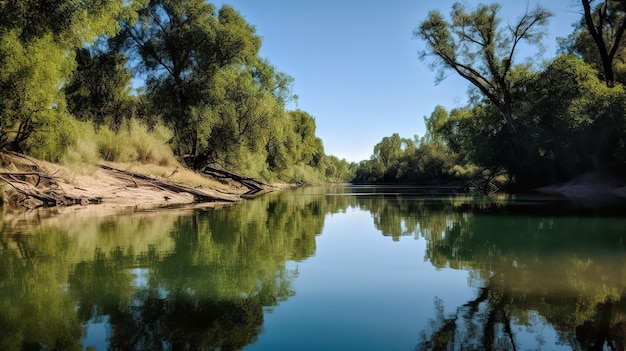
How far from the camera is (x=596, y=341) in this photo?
11.2 feet

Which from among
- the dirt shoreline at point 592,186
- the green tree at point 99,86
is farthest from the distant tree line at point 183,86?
the dirt shoreline at point 592,186

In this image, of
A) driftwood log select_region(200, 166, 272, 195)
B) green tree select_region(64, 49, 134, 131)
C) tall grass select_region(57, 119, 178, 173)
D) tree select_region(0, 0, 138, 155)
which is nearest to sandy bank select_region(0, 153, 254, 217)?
tall grass select_region(57, 119, 178, 173)

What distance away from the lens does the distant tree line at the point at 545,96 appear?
93.8 feet

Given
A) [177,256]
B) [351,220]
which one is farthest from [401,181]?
[177,256]

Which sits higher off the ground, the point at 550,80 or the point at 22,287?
the point at 550,80

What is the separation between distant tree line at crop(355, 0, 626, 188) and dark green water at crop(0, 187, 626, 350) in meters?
23.6

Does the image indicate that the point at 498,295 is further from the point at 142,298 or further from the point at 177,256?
the point at 177,256

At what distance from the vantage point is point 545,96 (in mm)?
32281

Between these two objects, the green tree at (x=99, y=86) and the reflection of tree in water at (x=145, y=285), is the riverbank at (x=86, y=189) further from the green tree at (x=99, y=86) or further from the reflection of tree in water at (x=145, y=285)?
the green tree at (x=99, y=86)

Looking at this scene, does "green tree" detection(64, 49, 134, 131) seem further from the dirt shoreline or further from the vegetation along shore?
the dirt shoreline

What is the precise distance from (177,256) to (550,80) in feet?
108

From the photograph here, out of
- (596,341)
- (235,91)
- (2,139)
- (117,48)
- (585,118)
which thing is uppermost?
(117,48)

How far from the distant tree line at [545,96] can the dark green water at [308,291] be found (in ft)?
77.5

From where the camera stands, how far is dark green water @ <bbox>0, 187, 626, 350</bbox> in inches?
140
